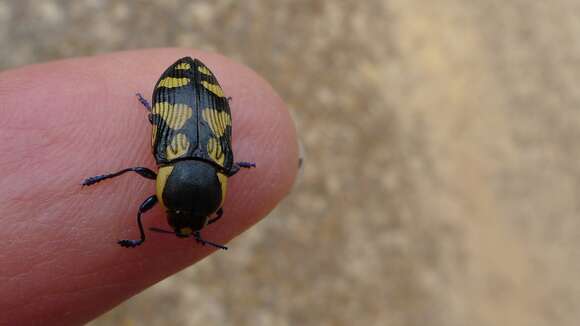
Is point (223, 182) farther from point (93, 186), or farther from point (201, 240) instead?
point (93, 186)

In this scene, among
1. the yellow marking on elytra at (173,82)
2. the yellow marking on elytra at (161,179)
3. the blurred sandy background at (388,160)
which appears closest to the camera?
the yellow marking on elytra at (161,179)

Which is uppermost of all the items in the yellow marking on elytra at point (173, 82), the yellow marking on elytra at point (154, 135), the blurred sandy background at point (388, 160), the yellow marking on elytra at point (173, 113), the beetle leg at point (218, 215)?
the blurred sandy background at point (388, 160)

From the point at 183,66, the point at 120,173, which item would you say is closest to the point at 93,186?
the point at 120,173

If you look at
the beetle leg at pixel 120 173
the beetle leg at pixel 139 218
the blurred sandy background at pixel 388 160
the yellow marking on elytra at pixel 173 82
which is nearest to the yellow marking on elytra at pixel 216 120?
the yellow marking on elytra at pixel 173 82

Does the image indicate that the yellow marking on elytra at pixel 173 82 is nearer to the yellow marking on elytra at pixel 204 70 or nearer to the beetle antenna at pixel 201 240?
the yellow marking on elytra at pixel 204 70

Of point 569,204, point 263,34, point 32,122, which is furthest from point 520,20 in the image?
point 32,122

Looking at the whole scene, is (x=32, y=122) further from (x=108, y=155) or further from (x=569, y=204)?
(x=569, y=204)
